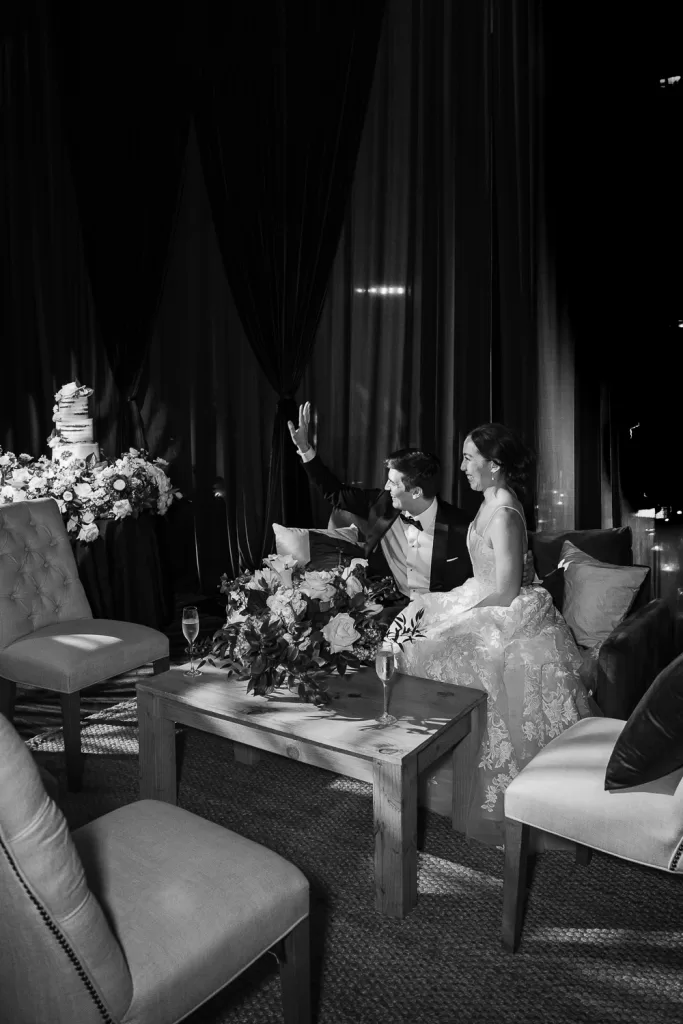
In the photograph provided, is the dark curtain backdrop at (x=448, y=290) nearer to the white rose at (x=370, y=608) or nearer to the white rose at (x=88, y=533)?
the white rose at (x=88, y=533)

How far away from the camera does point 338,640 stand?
8.04ft

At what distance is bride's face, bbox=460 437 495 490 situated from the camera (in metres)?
3.19

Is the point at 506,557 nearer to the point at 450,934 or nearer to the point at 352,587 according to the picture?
the point at 352,587

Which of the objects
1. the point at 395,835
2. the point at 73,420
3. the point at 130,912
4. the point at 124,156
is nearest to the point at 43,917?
the point at 130,912

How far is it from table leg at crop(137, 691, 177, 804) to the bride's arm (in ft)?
3.90

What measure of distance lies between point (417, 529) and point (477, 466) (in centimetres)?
80

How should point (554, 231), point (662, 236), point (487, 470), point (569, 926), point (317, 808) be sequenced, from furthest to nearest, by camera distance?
point (554, 231)
point (662, 236)
point (487, 470)
point (317, 808)
point (569, 926)

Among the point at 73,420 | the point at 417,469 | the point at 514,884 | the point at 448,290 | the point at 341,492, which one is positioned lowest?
the point at 514,884

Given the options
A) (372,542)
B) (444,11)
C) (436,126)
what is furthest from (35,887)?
(444,11)

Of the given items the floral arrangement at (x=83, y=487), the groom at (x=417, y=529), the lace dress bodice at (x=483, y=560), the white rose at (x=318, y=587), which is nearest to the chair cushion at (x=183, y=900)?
the white rose at (x=318, y=587)

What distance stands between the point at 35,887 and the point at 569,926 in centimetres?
156

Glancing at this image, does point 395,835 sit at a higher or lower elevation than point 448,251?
lower

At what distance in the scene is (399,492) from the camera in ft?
12.8

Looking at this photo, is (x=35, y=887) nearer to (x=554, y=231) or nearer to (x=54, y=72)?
(x=554, y=231)
